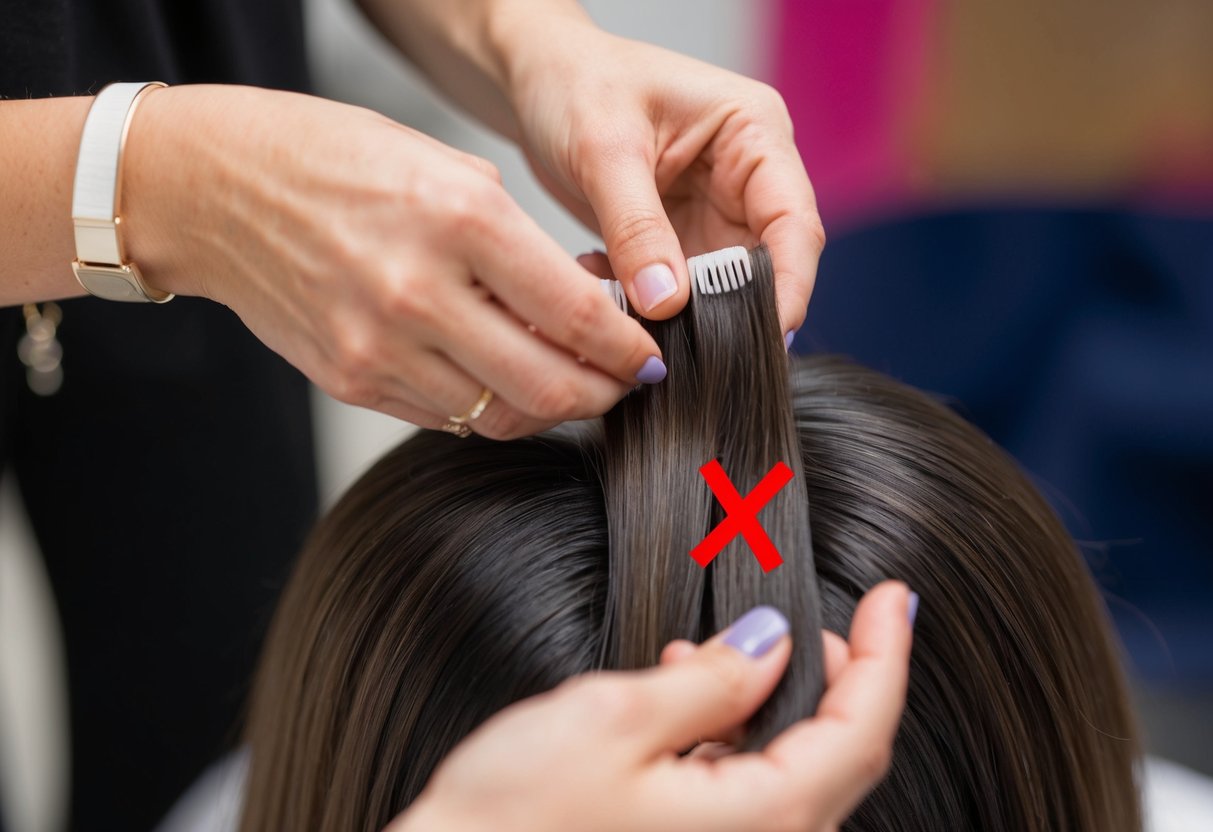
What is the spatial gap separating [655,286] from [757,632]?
0.79 feet

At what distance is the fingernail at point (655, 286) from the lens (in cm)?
65

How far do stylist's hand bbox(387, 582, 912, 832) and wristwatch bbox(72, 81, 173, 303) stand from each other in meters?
0.41

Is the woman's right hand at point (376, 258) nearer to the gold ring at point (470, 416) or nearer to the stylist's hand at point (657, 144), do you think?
the gold ring at point (470, 416)

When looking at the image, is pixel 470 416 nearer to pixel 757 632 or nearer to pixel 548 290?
pixel 548 290

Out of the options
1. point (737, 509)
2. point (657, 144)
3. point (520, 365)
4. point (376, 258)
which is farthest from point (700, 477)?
point (657, 144)

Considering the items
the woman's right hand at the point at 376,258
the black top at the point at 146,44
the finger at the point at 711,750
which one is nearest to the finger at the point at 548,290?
the woman's right hand at the point at 376,258

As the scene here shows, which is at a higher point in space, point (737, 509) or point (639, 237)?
point (639, 237)

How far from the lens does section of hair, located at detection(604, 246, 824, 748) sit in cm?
60

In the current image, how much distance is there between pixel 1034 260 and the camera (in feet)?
5.77

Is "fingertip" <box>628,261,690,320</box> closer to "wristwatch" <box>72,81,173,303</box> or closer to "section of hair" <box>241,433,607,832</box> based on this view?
"section of hair" <box>241,433,607,832</box>

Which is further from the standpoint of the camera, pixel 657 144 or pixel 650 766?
pixel 657 144

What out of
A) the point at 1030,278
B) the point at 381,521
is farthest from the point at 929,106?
the point at 381,521

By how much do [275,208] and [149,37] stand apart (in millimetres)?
487

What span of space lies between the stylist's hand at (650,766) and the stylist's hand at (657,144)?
298mm
